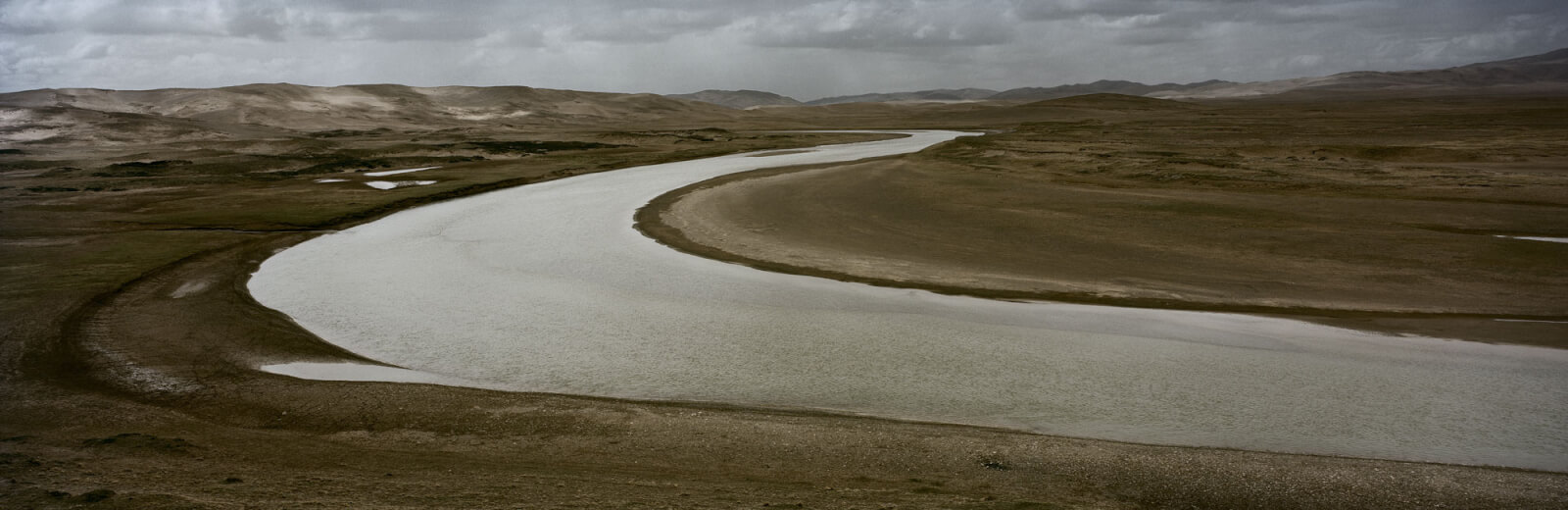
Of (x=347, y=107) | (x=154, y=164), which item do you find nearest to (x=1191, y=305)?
(x=154, y=164)

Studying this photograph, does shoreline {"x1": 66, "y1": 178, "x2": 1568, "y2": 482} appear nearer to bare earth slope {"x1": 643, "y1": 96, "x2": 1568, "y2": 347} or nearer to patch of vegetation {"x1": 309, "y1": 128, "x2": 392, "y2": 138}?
bare earth slope {"x1": 643, "y1": 96, "x2": 1568, "y2": 347}

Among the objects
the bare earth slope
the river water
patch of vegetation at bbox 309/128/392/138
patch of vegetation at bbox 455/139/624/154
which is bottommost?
the river water

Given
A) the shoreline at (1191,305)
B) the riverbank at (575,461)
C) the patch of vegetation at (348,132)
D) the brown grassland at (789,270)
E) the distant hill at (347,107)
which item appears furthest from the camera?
the distant hill at (347,107)

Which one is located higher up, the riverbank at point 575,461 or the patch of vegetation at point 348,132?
the patch of vegetation at point 348,132

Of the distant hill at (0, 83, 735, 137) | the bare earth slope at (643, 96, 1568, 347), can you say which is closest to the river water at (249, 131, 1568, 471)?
the bare earth slope at (643, 96, 1568, 347)

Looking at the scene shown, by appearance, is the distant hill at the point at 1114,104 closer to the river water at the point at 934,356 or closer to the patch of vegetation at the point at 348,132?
the patch of vegetation at the point at 348,132

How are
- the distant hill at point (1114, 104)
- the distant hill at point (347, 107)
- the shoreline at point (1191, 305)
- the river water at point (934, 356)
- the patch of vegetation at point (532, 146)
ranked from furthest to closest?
the distant hill at point (1114, 104) < the distant hill at point (347, 107) < the patch of vegetation at point (532, 146) < the shoreline at point (1191, 305) < the river water at point (934, 356)

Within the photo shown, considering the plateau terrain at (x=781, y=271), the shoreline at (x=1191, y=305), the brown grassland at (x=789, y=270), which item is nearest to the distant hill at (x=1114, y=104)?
the plateau terrain at (x=781, y=271)

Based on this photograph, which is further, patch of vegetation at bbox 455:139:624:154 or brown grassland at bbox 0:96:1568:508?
patch of vegetation at bbox 455:139:624:154
